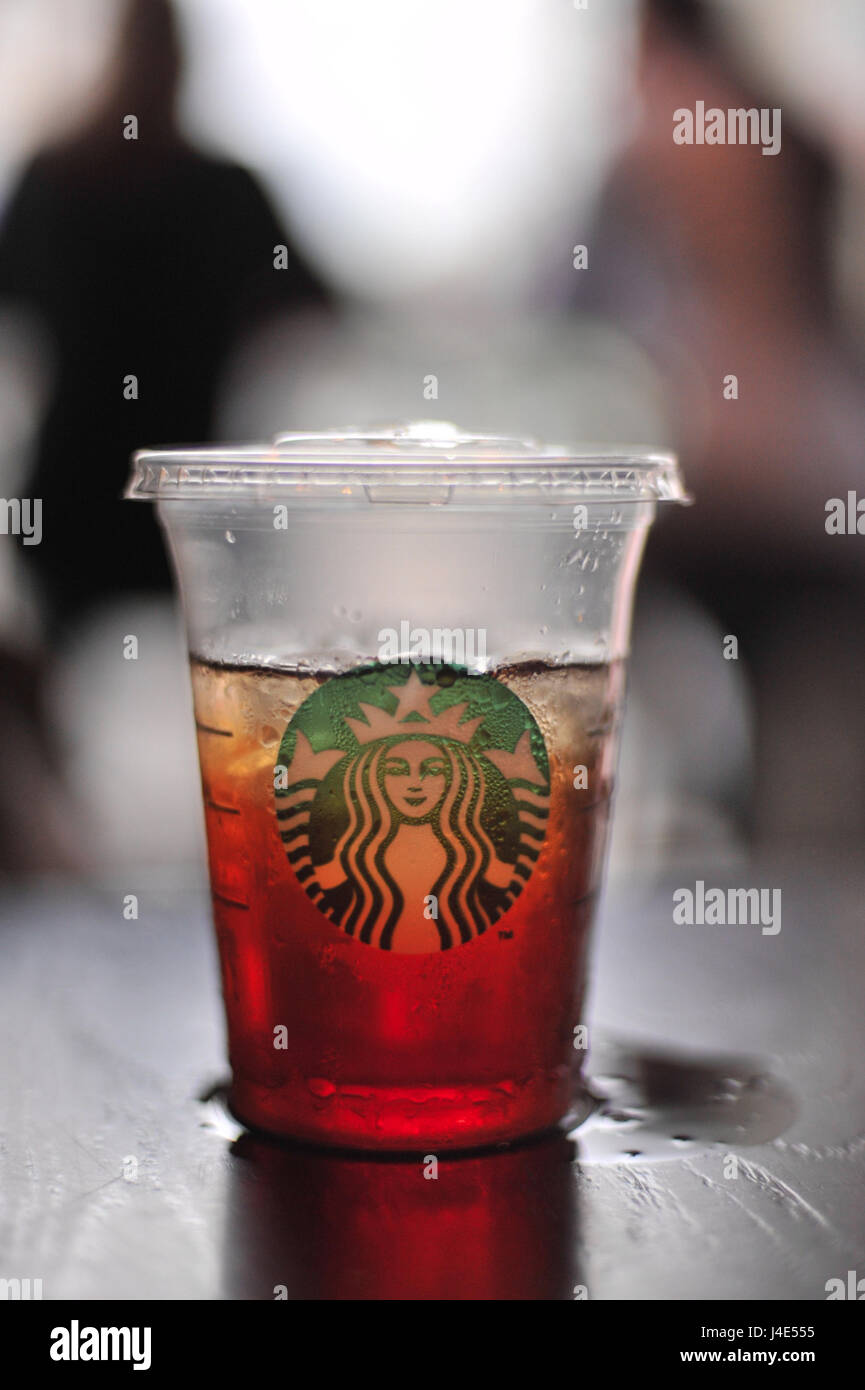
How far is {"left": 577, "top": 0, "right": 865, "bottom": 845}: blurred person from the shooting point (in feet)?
6.76

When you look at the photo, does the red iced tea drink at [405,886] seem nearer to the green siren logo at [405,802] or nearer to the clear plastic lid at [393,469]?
the green siren logo at [405,802]

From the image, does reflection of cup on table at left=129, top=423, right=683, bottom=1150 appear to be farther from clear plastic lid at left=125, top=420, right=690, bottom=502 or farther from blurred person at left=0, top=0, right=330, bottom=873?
blurred person at left=0, top=0, right=330, bottom=873

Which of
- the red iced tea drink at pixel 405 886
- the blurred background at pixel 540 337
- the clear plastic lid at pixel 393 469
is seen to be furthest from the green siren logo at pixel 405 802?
the blurred background at pixel 540 337

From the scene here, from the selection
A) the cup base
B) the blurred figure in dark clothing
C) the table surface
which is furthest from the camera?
the blurred figure in dark clothing

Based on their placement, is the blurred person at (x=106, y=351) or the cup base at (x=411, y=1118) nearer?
the cup base at (x=411, y=1118)

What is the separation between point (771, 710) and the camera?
6.99ft

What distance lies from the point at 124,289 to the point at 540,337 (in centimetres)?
65

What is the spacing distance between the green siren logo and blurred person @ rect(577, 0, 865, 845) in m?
1.34

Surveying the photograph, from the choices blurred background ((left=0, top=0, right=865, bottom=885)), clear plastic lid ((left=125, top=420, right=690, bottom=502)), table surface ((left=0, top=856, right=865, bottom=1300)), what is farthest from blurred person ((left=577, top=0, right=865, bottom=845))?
clear plastic lid ((left=125, top=420, right=690, bottom=502))

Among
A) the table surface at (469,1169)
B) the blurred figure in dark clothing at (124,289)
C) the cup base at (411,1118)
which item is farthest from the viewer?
the blurred figure in dark clothing at (124,289)

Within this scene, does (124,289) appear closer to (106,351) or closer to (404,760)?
(106,351)

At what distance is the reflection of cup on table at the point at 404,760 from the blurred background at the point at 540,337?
1.23 meters

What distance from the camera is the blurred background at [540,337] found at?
2.03 m
